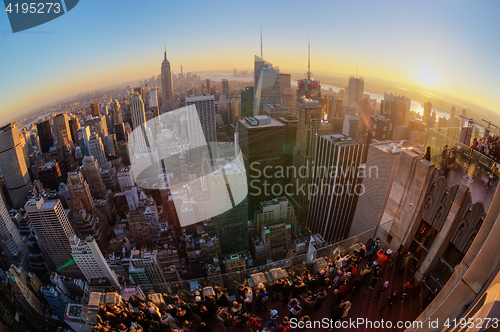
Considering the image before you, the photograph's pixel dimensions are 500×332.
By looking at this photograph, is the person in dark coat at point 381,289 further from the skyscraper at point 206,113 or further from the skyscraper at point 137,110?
the skyscraper at point 137,110

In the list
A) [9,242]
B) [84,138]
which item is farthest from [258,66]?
[9,242]

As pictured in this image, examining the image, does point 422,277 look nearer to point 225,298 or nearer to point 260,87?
point 225,298

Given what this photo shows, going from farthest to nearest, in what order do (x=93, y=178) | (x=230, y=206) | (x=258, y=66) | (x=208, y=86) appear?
1. (x=208, y=86)
2. (x=258, y=66)
3. (x=93, y=178)
4. (x=230, y=206)

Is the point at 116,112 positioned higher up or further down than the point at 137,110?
further down

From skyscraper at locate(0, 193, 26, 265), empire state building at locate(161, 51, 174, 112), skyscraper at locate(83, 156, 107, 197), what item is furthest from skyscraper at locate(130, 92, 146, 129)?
skyscraper at locate(0, 193, 26, 265)

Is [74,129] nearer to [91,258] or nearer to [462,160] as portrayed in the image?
[91,258]

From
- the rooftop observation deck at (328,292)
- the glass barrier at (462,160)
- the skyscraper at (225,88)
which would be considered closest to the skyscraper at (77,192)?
the rooftop observation deck at (328,292)

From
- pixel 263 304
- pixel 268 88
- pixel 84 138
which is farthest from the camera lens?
pixel 268 88
